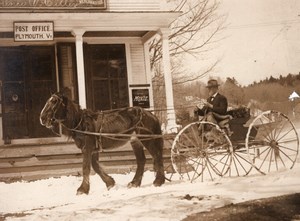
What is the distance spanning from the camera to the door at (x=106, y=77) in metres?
9.11

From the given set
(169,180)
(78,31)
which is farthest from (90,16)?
(169,180)

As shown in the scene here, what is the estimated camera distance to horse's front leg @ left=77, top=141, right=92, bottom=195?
4.96m

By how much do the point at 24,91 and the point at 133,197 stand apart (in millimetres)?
5077

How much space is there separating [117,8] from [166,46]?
1.91 meters

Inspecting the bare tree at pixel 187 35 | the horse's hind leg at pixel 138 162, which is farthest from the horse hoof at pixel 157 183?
the bare tree at pixel 187 35

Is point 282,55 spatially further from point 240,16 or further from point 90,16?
point 90,16

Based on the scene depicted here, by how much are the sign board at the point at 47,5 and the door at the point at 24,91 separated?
3.53ft

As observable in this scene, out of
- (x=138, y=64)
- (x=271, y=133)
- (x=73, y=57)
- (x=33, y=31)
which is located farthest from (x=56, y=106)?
(x=138, y=64)

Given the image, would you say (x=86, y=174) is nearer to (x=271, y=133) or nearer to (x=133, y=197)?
(x=133, y=197)

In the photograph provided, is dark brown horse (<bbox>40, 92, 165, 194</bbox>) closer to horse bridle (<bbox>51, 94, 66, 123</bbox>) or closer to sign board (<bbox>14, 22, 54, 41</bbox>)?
horse bridle (<bbox>51, 94, 66, 123</bbox>)

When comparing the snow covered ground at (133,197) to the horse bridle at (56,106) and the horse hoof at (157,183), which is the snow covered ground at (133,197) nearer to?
the horse hoof at (157,183)

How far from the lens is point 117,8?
31.1 ft

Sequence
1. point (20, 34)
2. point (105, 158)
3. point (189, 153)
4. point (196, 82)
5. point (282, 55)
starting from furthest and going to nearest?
point (196, 82)
point (20, 34)
point (105, 158)
point (189, 153)
point (282, 55)

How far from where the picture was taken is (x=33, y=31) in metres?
7.39
